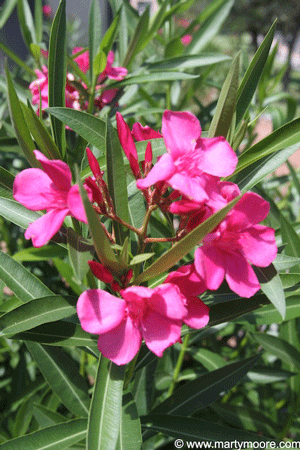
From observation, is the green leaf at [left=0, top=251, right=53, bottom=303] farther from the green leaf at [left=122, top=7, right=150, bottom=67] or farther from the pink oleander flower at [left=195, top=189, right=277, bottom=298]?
the green leaf at [left=122, top=7, right=150, bottom=67]

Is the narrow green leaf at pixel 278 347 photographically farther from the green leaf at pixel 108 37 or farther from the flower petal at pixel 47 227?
the green leaf at pixel 108 37

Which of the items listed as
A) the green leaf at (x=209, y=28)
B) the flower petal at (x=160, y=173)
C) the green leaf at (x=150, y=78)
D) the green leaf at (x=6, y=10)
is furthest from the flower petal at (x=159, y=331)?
the green leaf at (x=6, y=10)

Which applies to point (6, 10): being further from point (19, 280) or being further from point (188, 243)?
point (188, 243)

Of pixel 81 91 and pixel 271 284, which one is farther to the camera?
pixel 81 91

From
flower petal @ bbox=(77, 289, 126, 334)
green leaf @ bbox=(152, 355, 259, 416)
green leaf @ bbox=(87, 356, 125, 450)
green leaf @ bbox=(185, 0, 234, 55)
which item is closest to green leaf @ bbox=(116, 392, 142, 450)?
green leaf @ bbox=(87, 356, 125, 450)

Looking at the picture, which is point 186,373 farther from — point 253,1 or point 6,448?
point 253,1

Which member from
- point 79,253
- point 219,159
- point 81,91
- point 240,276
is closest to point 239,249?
point 240,276
